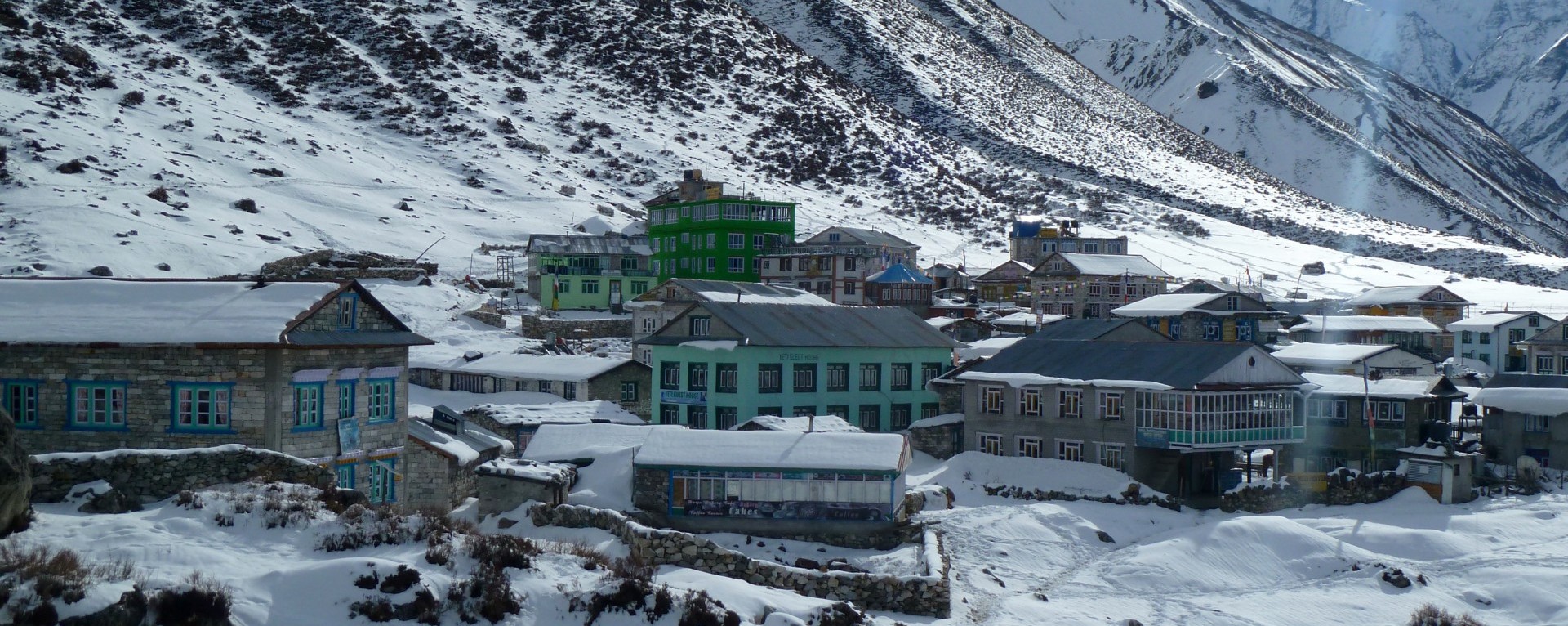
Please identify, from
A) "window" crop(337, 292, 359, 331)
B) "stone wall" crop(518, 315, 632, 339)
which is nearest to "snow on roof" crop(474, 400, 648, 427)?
"window" crop(337, 292, 359, 331)

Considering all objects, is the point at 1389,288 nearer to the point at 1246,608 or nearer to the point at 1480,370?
the point at 1480,370

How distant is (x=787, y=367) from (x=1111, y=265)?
50.2 meters

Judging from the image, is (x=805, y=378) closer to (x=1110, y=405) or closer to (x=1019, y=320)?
(x=1110, y=405)

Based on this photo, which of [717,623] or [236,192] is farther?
[236,192]

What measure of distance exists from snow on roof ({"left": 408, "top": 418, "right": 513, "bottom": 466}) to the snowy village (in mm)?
199

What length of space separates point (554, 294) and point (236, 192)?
27.5m

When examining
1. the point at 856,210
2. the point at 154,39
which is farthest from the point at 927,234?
the point at 154,39

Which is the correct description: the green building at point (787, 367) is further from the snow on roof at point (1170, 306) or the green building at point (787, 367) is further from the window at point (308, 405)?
the window at point (308, 405)

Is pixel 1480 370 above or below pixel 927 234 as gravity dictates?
below

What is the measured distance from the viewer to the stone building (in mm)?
28328

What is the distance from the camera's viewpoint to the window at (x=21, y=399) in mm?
28594

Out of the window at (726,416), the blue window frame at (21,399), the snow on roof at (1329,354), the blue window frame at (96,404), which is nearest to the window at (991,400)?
the window at (726,416)

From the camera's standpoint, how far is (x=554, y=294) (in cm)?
7706

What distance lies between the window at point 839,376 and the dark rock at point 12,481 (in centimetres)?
3228
